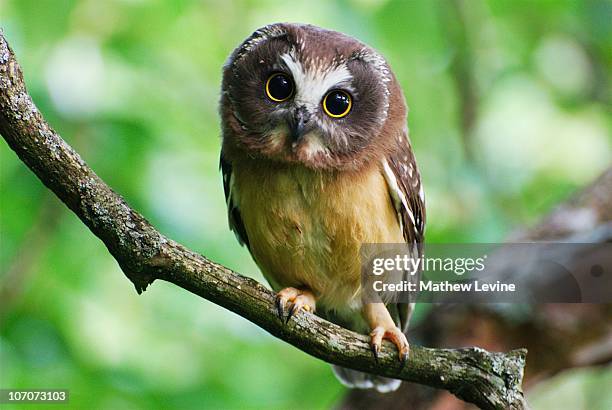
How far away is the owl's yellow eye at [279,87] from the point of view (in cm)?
376

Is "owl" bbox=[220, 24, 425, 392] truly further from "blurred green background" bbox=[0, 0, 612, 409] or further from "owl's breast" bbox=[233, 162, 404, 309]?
"blurred green background" bbox=[0, 0, 612, 409]

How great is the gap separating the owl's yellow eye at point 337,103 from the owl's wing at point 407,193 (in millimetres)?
362

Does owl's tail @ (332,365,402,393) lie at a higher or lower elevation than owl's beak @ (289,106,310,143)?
lower

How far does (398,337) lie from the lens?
359 cm

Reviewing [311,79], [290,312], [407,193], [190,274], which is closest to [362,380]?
[407,193]

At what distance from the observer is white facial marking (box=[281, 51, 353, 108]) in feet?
11.9

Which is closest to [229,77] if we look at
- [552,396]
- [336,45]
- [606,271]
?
[336,45]

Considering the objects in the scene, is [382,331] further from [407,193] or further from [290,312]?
[407,193]

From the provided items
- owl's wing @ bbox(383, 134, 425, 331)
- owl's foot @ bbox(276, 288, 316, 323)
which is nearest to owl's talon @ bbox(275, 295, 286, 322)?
owl's foot @ bbox(276, 288, 316, 323)

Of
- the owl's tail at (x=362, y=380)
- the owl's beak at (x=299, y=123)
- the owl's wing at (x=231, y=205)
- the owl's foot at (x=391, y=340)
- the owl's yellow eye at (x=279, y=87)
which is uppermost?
the owl's yellow eye at (x=279, y=87)

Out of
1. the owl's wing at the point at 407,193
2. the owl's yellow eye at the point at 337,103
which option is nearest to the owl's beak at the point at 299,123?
the owl's yellow eye at the point at 337,103

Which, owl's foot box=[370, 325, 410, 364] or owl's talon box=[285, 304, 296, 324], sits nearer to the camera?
owl's talon box=[285, 304, 296, 324]

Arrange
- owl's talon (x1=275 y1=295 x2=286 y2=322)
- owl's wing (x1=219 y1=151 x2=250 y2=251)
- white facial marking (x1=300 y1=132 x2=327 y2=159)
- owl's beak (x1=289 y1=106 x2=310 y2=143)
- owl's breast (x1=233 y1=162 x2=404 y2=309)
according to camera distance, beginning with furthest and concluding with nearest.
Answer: owl's wing (x1=219 y1=151 x2=250 y2=251)
owl's breast (x1=233 y1=162 x2=404 y2=309)
white facial marking (x1=300 y1=132 x2=327 y2=159)
owl's beak (x1=289 y1=106 x2=310 y2=143)
owl's talon (x1=275 y1=295 x2=286 y2=322)

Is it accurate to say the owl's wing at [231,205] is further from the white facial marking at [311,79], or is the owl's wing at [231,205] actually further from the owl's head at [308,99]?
the white facial marking at [311,79]
